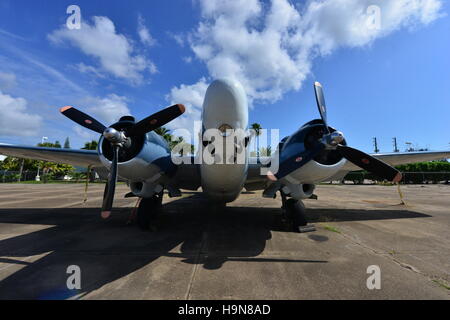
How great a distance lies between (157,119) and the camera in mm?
5164

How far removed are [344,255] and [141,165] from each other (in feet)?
18.6

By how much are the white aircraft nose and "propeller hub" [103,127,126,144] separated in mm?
2334

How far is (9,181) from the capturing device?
146ft

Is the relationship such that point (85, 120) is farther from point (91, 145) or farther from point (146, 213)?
point (91, 145)

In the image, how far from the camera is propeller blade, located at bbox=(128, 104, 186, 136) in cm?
499

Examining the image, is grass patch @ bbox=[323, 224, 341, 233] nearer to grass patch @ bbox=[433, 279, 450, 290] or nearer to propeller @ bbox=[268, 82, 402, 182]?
propeller @ bbox=[268, 82, 402, 182]

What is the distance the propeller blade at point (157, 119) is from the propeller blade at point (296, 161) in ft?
10.4

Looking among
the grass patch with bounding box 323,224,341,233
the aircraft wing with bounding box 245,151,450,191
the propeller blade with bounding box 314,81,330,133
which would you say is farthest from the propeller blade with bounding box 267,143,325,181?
the grass patch with bounding box 323,224,341,233

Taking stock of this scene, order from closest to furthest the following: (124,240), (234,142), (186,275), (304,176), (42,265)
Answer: (186,275) < (42,265) < (234,142) < (124,240) < (304,176)

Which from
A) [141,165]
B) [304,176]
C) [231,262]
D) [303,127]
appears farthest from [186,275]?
[303,127]

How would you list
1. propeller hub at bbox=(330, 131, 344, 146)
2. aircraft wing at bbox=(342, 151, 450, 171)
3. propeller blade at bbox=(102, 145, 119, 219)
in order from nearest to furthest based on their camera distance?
propeller blade at bbox=(102, 145, 119, 219)
propeller hub at bbox=(330, 131, 344, 146)
aircraft wing at bbox=(342, 151, 450, 171)

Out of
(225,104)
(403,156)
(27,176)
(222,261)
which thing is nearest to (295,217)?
(222,261)
